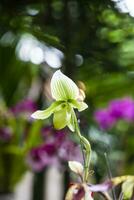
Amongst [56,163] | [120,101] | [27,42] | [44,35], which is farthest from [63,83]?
[120,101]

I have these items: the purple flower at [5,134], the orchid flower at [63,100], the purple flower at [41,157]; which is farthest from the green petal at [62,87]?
the purple flower at [5,134]

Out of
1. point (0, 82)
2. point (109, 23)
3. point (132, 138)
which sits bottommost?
point (132, 138)

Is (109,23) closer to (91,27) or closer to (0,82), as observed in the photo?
(91,27)

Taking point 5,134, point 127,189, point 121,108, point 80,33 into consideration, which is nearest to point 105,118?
point 121,108

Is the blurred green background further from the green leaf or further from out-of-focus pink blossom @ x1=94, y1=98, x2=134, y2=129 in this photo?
out-of-focus pink blossom @ x1=94, y1=98, x2=134, y2=129

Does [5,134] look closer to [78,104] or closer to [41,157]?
[41,157]

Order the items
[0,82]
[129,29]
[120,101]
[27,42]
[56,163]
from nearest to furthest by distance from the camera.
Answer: [129,29] < [27,42] < [56,163] < [120,101] < [0,82]

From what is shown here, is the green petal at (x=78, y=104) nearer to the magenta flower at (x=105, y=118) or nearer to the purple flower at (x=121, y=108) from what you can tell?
the magenta flower at (x=105, y=118)

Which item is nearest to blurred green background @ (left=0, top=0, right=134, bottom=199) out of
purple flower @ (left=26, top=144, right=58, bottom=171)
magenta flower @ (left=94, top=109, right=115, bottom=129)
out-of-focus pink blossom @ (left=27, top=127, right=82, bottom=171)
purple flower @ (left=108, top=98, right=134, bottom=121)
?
out-of-focus pink blossom @ (left=27, top=127, right=82, bottom=171)
